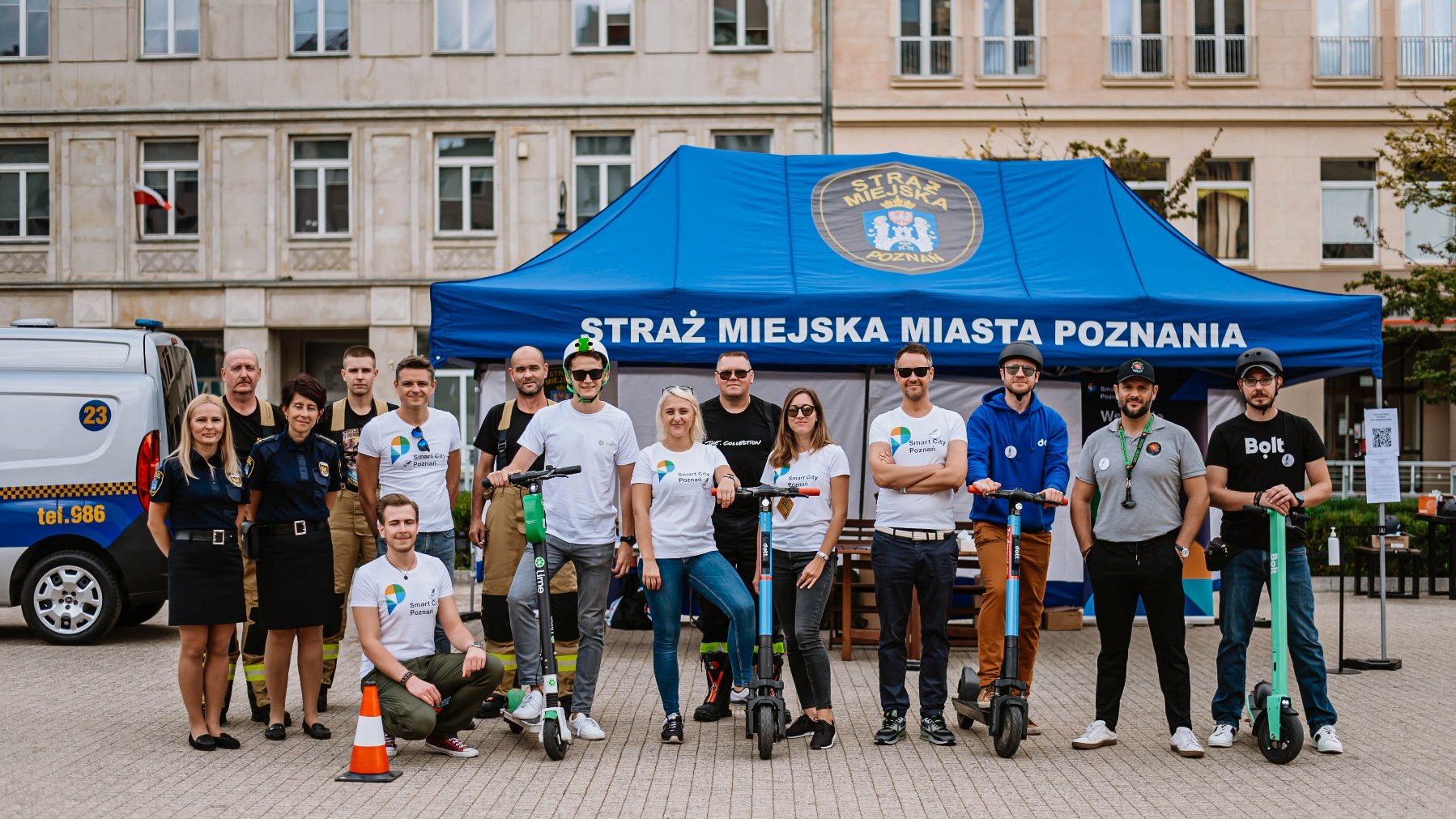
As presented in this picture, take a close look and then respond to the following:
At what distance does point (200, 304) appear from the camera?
87.6 ft

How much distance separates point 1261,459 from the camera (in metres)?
7.32

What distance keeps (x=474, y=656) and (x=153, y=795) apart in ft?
4.87

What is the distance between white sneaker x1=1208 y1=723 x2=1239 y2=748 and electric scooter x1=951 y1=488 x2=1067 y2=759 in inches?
38.4

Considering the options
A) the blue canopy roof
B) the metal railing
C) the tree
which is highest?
the tree

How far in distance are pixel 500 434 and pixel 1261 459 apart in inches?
158

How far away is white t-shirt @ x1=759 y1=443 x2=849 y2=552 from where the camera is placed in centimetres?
752

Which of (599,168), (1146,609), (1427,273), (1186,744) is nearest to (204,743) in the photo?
(1146,609)

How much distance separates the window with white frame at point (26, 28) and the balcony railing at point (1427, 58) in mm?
24592

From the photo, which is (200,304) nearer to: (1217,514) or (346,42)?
(346,42)

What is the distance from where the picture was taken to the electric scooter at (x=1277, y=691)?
22.8 feet

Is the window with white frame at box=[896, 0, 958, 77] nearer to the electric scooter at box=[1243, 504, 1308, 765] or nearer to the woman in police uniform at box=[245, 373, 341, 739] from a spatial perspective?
the electric scooter at box=[1243, 504, 1308, 765]

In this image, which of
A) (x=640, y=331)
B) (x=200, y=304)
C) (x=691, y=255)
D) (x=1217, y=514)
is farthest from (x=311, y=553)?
(x=200, y=304)

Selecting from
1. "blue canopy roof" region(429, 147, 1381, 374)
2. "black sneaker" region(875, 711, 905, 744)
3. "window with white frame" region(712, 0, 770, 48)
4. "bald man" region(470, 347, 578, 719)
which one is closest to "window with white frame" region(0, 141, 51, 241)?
"window with white frame" region(712, 0, 770, 48)

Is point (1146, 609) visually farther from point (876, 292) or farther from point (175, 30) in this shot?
point (175, 30)
